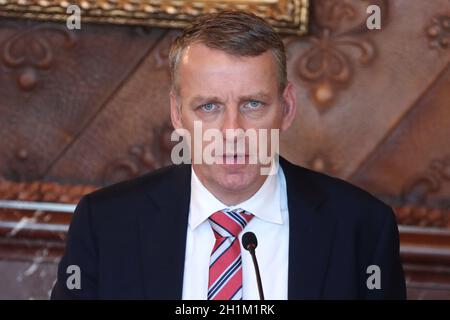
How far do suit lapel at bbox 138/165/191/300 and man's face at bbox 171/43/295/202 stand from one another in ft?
0.47

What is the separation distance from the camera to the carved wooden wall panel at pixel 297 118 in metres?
3.48

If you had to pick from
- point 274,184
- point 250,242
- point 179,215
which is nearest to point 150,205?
point 179,215

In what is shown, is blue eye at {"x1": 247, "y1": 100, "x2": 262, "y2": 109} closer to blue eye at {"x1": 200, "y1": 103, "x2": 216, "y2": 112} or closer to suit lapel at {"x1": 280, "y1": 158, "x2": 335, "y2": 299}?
blue eye at {"x1": 200, "y1": 103, "x2": 216, "y2": 112}

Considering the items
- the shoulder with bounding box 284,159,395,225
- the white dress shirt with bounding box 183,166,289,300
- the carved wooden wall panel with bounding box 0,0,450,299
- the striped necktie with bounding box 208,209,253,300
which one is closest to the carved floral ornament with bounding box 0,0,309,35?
the carved wooden wall panel with bounding box 0,0,450,299

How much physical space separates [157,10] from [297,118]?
2.02 ft

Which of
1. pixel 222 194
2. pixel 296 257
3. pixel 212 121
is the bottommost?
pixel 296 257

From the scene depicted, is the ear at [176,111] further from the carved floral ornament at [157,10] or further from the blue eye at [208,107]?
the carved floral ornament at [157,10]

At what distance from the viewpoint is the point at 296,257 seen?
2242mm

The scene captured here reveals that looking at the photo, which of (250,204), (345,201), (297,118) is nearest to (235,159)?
(250,204)

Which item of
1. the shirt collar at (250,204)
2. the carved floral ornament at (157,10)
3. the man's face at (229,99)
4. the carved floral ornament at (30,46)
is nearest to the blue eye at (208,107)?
the man's face at (229,99)

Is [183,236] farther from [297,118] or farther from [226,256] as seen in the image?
[297,118]

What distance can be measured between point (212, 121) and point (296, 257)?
0.36m

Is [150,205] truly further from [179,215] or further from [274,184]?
[274,184]

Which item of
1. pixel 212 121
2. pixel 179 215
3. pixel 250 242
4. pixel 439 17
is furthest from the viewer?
pixel 439 17
